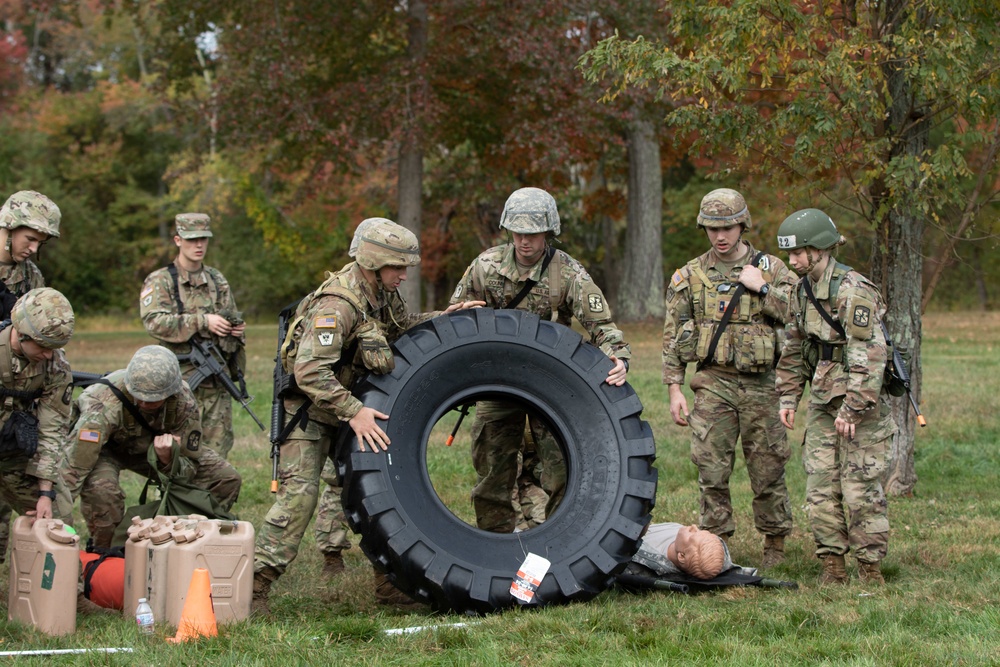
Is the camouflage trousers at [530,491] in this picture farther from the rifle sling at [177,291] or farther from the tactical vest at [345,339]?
the rifle sling at [177,291]

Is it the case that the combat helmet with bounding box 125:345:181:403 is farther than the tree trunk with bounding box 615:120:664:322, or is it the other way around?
the tree trunk with bounding box 615:120:664:322

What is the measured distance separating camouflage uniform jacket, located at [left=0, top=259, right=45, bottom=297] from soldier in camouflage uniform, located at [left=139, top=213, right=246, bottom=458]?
1519 millimetres

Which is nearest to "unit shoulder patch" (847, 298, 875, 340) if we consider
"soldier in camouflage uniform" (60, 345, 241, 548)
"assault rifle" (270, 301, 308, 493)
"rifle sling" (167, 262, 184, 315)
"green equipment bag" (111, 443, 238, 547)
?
"assault rifle" (270, 301, 308, 493)

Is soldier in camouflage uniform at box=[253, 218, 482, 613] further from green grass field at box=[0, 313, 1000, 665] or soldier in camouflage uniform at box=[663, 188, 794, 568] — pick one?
soldier in camouflage uniform at box=[663, 188, 794, 568]

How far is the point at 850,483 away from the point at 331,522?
3016mm

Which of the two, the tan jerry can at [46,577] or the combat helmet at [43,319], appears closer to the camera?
the tan jerry can at [46,577]

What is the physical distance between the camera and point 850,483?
6379mm

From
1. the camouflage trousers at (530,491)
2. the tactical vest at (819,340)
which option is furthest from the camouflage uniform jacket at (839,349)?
the camouflage trousers at (530,491)

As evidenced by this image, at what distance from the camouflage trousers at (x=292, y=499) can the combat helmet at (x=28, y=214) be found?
6.42 ft

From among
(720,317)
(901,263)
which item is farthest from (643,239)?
(720,317)

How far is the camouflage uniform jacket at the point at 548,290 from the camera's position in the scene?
6781 millimetres

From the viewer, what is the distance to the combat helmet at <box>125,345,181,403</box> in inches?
257

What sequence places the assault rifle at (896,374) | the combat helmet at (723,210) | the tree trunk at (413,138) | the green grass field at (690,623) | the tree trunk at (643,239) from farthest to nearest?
the tree trunk at (643,239), the tree trunk at (413,138), the combat helmet at (723,210), the assault rifle at (896,374), the green grass field at (690,623)

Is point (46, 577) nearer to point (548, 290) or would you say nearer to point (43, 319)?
point (43, 319)
